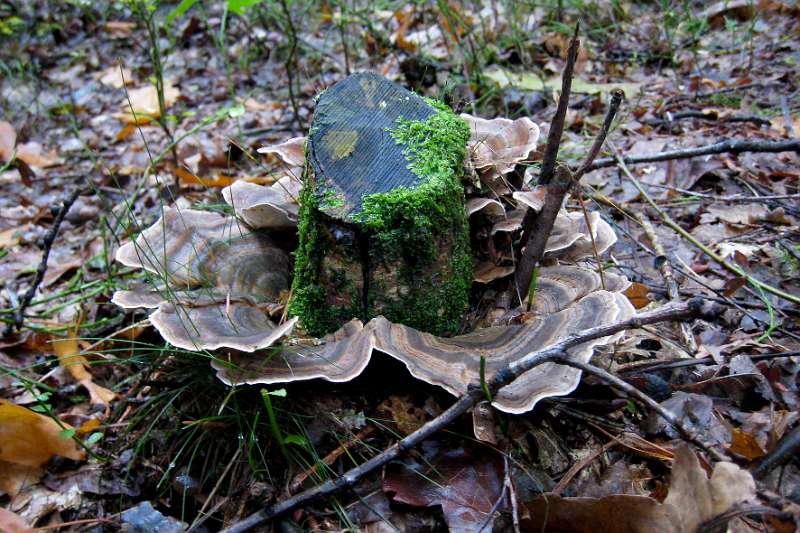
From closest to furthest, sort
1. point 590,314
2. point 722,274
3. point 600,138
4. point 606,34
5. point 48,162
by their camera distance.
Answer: point 600,138 → point 590,314 → point 722,274 → point 48,162 → point 606,34

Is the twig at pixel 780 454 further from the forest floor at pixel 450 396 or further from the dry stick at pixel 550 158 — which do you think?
the dry stick at pixel 550 158

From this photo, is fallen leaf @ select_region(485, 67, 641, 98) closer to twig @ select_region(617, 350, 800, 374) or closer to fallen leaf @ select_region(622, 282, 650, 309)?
fallen leaf @ select_region(622, 282, 650, 309)

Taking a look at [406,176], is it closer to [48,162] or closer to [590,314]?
[590,314]

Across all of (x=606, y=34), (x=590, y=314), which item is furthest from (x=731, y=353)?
(x=606, y=34)

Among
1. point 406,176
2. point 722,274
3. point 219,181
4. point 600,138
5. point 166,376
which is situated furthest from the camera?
point 219,181

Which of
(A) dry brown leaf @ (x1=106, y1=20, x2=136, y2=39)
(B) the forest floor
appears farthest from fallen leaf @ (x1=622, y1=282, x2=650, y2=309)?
(A) dry brown leaf @ (x1=106, y1=20, x2=136, y2=39)

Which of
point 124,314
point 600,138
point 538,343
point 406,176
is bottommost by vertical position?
point 124,314

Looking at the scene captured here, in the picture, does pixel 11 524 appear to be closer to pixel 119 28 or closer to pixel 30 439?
pixel 30 439
